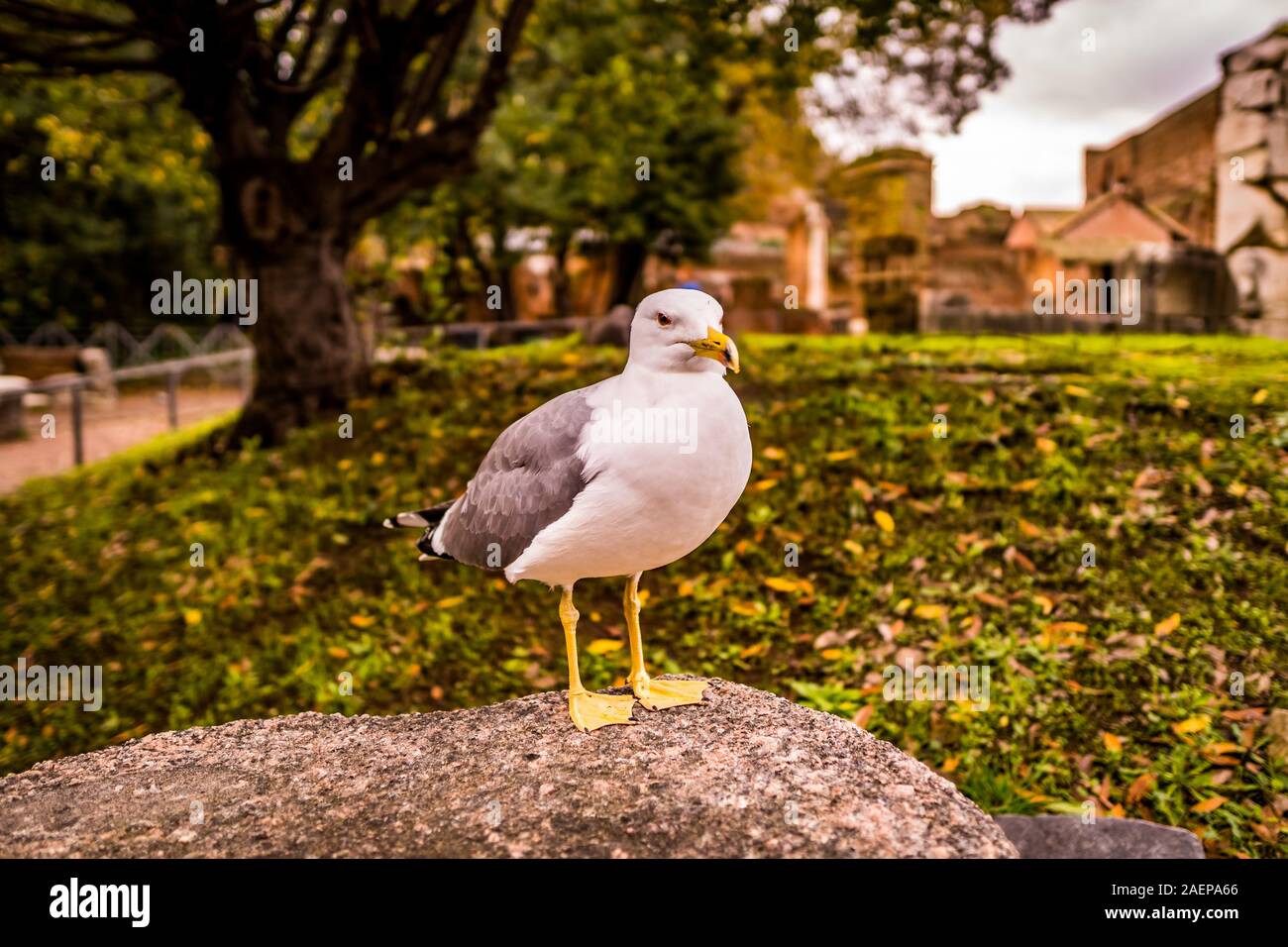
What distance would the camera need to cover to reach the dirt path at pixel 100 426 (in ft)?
40.0

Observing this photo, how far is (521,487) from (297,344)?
19.5ft

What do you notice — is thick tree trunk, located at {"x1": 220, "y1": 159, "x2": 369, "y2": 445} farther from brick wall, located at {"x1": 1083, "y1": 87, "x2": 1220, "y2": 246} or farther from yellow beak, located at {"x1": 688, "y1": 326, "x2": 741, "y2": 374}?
brick wall, located at {"x1": 1083, "y1": 87, "x2": 1220, "y2": 246}

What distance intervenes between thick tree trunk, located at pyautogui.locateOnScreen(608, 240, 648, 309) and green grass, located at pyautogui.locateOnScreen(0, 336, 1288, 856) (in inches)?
378

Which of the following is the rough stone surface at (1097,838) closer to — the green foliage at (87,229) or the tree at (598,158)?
the tree at (598,158)

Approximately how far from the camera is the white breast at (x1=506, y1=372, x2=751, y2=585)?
2.59 meters

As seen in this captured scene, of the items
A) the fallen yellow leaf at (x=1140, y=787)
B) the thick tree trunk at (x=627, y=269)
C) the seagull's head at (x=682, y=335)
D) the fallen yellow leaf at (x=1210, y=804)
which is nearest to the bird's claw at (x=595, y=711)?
the seagull's head at (x=682, y=335)

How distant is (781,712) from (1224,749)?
2.25 metres

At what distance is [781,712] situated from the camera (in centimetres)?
337

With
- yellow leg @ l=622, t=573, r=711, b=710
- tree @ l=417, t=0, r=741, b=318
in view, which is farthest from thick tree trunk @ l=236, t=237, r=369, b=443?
yellow leg @ l=622, t=573, r=711, b=710

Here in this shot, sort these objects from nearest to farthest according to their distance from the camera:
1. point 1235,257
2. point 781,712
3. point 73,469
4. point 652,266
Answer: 1. point 781,712
2. point 1235,257
3. point 73,469
4. point 652,266

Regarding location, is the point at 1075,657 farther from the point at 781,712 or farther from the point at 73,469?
the point at 73,469

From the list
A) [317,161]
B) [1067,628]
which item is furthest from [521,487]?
[317,161]

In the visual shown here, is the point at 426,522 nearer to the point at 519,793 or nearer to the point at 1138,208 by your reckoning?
the point at 519,793
